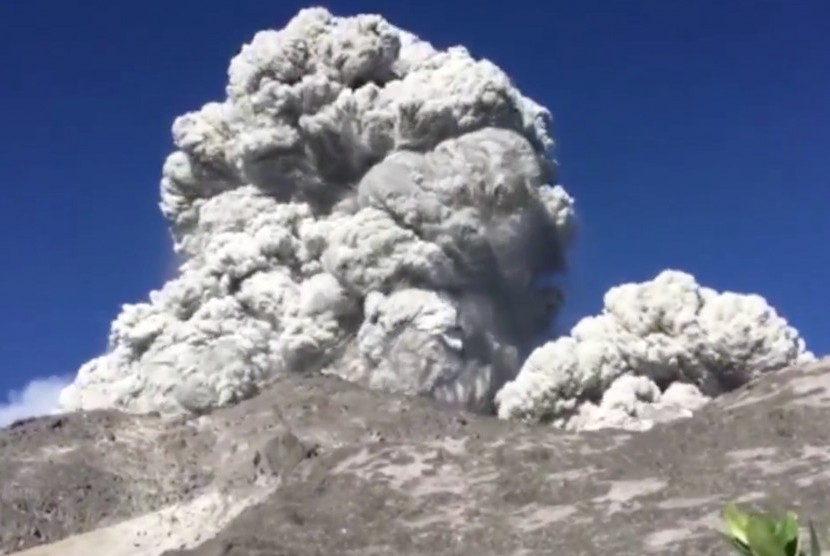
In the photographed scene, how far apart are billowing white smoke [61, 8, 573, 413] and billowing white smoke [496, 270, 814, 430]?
3.31m

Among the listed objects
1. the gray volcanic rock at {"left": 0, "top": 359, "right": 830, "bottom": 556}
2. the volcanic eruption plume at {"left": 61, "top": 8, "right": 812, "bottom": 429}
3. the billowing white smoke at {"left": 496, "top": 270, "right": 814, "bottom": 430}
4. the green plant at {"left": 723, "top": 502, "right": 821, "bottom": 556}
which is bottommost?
the green plant at {"left": 723, "top": 502, "right": 821, "bottom": 556}

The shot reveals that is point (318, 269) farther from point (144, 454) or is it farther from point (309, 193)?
point (144, 454)

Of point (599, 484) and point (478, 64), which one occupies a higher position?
point (478, 64)

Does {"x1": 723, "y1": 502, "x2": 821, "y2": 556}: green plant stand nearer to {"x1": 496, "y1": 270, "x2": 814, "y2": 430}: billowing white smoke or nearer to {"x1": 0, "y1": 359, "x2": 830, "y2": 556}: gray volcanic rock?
{"x1": 0, "y1": 359, "x2": 830, "y2": 556}: gray volcanic rock

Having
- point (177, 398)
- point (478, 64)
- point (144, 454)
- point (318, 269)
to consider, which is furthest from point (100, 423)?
point (478, 64)

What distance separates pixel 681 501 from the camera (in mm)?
22125

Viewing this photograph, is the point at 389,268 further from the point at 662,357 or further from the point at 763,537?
the point at 763,537

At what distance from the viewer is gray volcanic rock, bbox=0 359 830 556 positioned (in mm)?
22094

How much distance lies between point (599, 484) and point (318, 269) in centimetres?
2441

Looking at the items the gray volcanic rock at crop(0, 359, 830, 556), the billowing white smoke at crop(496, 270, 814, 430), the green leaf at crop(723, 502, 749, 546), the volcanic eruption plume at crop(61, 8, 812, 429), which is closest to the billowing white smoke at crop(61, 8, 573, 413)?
the volcanic eruption plume at crop(61, 8, 812, 429)

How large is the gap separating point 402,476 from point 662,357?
681 inches

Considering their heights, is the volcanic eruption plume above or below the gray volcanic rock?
above

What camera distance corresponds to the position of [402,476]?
26906mm

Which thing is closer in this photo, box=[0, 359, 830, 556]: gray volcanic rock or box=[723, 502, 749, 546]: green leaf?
box=[723, 502, 749, 546]: green leaf
